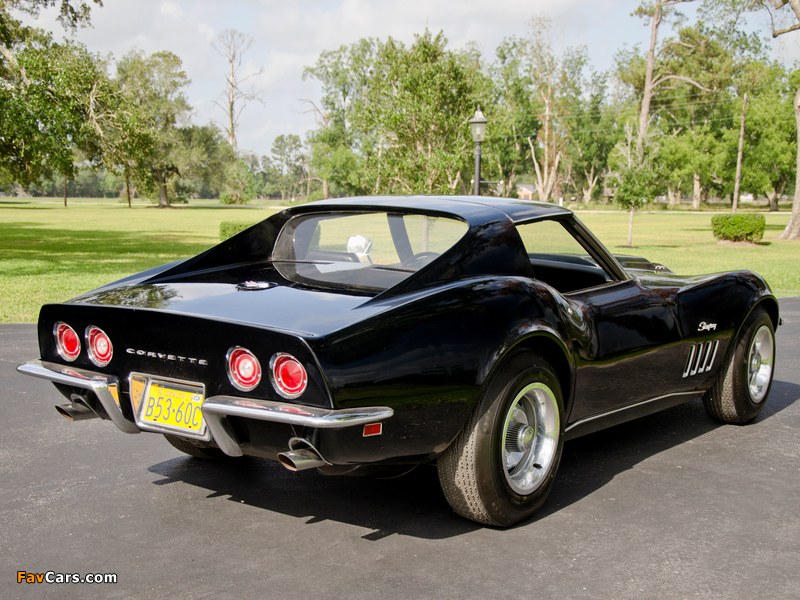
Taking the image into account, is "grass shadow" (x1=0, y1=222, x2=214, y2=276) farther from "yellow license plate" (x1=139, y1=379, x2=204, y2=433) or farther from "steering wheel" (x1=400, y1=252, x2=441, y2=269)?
"yellow license plate" (x1=139, y1=379, x2=204, y2=433)

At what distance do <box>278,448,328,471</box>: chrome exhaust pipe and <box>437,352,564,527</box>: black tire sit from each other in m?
0.61

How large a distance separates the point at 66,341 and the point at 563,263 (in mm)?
2547

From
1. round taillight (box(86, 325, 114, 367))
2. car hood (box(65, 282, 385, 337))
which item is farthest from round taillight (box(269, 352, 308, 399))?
round taillight (box(86, 325, 114, 367))

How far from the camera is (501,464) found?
314 cm

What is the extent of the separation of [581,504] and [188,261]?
2378 mm

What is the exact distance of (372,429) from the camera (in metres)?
2.77

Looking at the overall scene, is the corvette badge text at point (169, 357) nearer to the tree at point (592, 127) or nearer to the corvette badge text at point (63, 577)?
the corvette badge text at point (63, 577)

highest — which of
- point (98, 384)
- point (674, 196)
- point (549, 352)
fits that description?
point (674, 196)

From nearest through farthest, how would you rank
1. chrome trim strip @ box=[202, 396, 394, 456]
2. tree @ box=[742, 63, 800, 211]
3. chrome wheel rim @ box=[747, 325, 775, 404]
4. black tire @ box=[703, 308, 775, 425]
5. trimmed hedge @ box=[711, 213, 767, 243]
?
chrome trim strip @ box=[202, 396, 394, 456], black tire @ box=[703, 308, 775, 425], chrome wheel rim @ box=[747, 325, 775, 404], trimmed hedge @ box=[711, 213, 767, 243], tree @ box=[742, 63, 800, 211]

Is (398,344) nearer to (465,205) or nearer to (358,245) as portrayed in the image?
(465,205)

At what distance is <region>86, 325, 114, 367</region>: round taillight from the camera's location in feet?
10.5

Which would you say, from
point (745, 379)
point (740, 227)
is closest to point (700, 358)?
point (745, 379)

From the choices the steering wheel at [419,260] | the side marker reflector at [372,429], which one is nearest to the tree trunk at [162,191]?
the steering wheel at [419,260]

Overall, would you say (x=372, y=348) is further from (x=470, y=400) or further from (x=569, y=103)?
(x=569, y=103)
